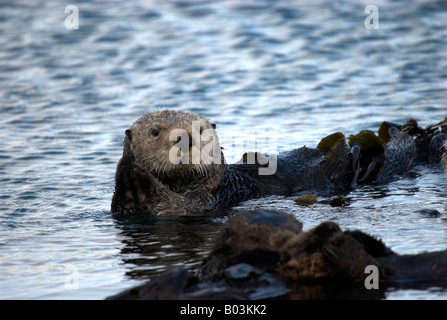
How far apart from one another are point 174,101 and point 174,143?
14.9 feet

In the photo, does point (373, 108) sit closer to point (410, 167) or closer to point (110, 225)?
point (410, 167)

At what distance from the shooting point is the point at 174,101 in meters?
10.3

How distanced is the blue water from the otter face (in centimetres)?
50

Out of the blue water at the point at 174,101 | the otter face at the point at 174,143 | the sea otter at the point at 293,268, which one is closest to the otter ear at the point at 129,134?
the otter face at the point at 174,143

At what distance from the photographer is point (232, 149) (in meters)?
8.38

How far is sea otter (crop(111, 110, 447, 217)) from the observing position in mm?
5855
